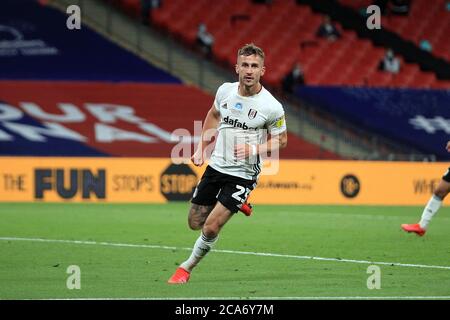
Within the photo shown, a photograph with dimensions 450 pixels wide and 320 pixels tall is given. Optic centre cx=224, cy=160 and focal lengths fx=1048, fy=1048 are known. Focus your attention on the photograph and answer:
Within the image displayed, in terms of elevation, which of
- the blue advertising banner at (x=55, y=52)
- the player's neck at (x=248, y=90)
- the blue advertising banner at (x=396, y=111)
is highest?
the blue advertising banner at (x=55, y=52)

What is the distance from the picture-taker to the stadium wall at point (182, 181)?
81.6 feet

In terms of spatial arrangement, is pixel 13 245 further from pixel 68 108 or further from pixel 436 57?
pixel 436 57

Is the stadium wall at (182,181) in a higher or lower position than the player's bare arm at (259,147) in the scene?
higher

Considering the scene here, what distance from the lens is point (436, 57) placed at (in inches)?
1359

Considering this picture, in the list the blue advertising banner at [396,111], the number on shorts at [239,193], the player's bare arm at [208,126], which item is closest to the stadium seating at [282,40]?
the blue advertising banner at [396,111]

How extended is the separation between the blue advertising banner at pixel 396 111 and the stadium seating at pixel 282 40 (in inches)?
62.5

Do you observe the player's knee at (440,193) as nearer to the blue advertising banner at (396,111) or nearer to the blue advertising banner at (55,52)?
the blue advertising banner at (396,111)

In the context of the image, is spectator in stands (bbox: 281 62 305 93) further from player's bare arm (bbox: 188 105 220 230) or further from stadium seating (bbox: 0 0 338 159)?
player's bare arm (bbox: 188 105 220 230)

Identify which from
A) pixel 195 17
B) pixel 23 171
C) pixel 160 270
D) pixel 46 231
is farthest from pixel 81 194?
pixel 160 270

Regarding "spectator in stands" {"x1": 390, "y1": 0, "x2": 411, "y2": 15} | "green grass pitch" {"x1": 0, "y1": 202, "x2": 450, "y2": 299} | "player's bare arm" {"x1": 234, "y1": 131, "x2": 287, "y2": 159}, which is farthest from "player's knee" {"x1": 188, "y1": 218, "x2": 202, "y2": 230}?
"spectator in stands" {"x1": 390, "y1": 0, "x2": 411, "y2": 15}

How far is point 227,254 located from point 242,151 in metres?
3.60

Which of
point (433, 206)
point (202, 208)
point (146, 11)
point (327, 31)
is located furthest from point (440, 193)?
point (327, 31)

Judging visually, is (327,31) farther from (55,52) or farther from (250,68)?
(250,68)

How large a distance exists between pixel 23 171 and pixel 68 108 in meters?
5.29
